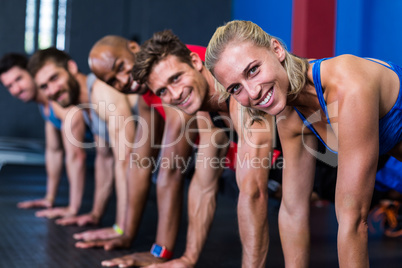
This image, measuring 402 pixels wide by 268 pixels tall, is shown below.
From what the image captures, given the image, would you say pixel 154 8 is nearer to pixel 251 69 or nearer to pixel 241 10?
pixel 241 10

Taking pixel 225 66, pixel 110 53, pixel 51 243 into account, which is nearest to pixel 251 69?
pixel 225 66

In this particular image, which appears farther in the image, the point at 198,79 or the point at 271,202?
the point at 271,202

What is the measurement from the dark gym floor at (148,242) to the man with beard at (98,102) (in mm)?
273

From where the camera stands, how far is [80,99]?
3.39m

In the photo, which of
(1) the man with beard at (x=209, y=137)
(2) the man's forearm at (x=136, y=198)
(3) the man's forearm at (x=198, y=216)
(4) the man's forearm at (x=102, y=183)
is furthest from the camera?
(4) the man's forearm at (x=102, y=183)

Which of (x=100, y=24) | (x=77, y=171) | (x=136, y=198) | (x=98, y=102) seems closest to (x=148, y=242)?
(x=136, y=198)

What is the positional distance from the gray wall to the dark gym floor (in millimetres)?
3884

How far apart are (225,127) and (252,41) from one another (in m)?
0.85

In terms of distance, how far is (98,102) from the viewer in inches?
121

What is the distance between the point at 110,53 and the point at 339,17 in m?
2.02

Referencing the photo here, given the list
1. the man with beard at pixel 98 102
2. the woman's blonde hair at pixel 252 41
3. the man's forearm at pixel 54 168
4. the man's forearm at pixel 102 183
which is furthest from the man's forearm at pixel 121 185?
the woman's blonde hair at pixel 252 41

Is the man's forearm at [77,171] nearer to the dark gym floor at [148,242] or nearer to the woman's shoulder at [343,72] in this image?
the dark gym floor at [148,242]

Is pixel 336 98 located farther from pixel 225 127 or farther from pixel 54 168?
pixel 54 168

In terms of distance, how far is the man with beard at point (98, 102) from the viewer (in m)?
2.96
